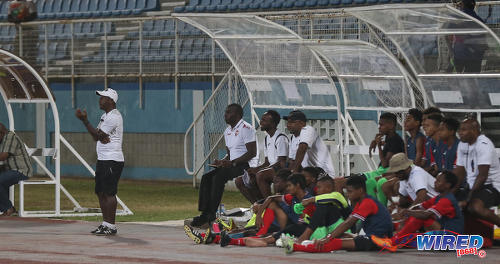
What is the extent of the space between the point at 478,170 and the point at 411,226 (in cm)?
94

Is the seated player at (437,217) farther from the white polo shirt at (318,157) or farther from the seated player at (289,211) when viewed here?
→ the white polo shirt at (318,157)

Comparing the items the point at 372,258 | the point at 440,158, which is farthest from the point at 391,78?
the point at 372,258

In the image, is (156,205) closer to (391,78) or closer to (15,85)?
(15,85)

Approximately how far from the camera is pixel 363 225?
1146 centimetres

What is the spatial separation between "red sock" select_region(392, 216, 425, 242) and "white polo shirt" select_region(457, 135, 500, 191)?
862 millimetres

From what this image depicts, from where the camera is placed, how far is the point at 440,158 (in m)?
12.9

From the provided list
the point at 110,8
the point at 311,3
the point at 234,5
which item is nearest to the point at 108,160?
the point at 311,3

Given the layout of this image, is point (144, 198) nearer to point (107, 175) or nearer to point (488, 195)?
point (107, 175)

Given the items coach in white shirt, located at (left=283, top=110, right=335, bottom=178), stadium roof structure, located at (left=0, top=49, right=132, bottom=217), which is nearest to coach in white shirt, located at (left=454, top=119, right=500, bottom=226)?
coach in white shirt, located at (left=283, top=110, right=335, bottom=178)

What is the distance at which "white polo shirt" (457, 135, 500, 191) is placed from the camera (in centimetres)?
1168

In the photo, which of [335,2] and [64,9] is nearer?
[335,2]

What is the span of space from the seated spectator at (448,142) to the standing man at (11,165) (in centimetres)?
661

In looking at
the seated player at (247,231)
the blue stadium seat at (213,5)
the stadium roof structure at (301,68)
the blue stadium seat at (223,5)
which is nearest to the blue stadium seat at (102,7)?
the blue stadium seat at (213,5)

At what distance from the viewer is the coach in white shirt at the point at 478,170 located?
1165 centimetres
